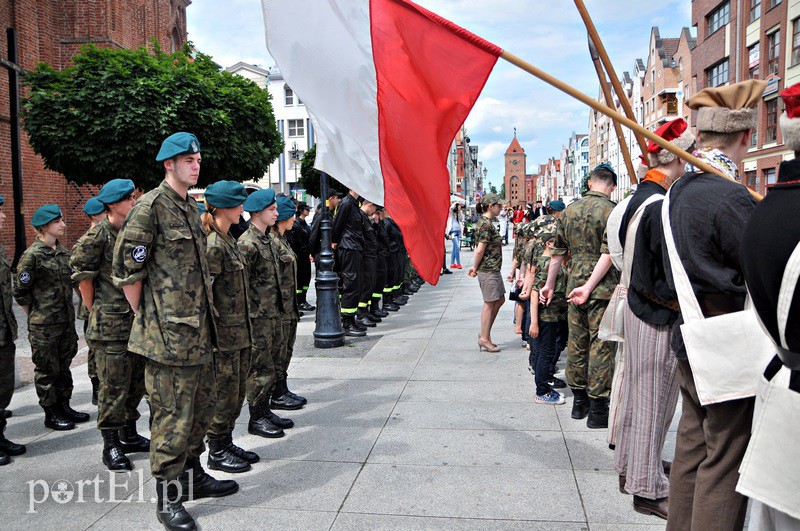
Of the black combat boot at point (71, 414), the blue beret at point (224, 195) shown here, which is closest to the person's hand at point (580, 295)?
the blue beret at point (224, 195)

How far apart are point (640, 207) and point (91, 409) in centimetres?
521

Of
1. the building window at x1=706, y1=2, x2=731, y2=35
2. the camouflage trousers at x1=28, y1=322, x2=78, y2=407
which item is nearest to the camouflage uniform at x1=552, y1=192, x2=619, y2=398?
the camouflage trousers at x1=28, y1=322, x2=78, y2=407

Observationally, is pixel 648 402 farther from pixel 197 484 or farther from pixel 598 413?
pixel 197 484

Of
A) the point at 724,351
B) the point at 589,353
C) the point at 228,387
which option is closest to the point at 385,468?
the point at 228,387

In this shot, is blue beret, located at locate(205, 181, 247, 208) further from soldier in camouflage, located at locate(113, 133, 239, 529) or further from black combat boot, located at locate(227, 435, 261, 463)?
black combat boot, located at locate(227, 435, 261, 463)

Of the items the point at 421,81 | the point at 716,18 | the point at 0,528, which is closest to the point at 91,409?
the point at 0,528

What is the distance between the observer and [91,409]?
5.94 m

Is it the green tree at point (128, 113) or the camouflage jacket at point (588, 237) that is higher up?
the green tree at point (128, 113)

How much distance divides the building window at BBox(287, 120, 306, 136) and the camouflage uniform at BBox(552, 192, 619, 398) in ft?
176

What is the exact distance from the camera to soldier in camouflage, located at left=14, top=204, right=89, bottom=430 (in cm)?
537

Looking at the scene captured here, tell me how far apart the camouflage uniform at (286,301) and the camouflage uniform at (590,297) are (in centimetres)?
241

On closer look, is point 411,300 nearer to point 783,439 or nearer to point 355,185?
point 355,185

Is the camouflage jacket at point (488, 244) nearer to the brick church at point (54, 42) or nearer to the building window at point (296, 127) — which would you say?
the brick church at point (54, 42)

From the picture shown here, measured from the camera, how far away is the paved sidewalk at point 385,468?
366cm
